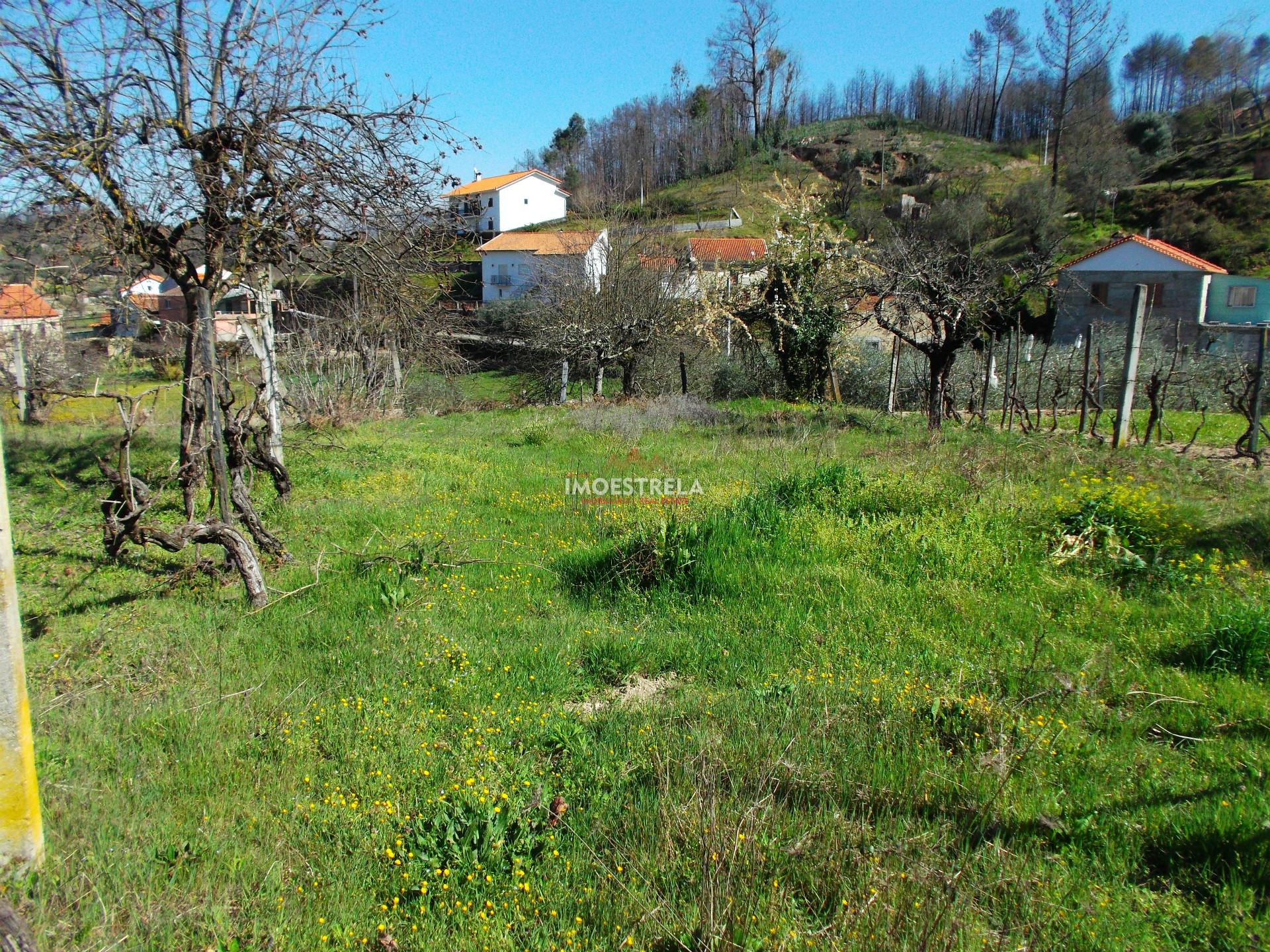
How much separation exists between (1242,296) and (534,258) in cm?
3220

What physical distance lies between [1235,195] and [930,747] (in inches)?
2168

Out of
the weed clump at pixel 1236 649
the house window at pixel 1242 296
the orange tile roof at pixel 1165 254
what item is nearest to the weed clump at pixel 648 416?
the weed clump at pixel 1236 649

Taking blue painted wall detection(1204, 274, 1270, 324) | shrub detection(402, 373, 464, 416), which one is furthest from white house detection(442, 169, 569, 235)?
blue painted wall detection(1204, 274, 1270, 324)

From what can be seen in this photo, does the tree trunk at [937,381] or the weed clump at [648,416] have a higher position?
the tree trunk at [937,381]

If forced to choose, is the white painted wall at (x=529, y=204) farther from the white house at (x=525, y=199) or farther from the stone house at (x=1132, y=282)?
the stone house at (x=1132, y=282)

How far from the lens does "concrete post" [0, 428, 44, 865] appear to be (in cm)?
275

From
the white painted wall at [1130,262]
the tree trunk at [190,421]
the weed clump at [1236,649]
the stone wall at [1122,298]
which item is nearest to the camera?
the weed clump at [1236,649]

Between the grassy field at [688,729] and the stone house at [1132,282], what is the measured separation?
27.9 meters

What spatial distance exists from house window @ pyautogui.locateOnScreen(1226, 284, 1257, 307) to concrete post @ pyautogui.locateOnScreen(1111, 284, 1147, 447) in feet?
102

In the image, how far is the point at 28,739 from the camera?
9.33ft

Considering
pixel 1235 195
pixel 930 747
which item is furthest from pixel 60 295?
pixel 1235 195

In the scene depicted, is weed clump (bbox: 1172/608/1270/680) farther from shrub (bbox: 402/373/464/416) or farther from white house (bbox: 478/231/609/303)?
white house (bbox: 478/231/609/303)

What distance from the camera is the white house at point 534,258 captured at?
90.3ft

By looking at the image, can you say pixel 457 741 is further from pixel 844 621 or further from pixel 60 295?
pixel 60 295
